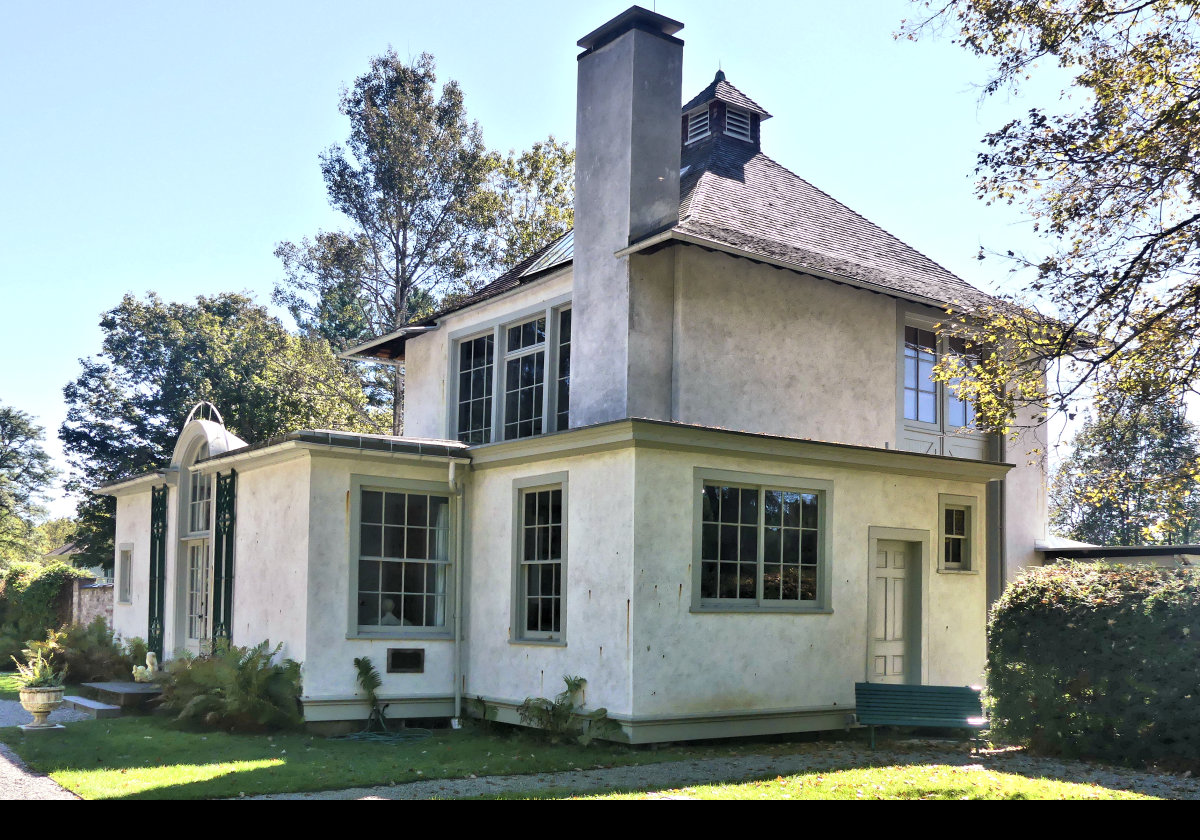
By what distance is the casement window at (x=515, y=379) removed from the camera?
51.2 feet

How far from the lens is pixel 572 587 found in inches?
512

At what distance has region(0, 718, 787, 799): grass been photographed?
32.2 feet

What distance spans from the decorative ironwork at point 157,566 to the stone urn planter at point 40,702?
532cm

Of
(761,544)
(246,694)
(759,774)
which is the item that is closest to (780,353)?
(761,544)

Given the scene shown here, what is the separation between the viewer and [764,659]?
1304 cm

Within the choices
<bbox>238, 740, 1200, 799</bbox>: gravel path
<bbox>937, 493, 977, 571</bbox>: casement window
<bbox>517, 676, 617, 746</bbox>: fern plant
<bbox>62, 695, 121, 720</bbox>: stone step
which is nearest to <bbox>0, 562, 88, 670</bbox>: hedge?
<bbox>62, 695, 121, 720</bbox>: stone step

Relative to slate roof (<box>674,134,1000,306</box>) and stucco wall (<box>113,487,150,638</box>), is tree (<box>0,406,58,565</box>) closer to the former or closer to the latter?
stucco wall (<box>113,487,150,638</box>)

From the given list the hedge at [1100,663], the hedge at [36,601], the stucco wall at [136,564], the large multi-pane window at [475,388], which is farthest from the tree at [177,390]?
the hedge at [1100,663]

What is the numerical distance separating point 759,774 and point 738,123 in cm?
1158

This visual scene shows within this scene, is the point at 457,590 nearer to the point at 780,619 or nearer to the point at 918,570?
the point at 780,619

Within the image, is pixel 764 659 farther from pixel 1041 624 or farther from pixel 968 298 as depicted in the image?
pixel 968 298

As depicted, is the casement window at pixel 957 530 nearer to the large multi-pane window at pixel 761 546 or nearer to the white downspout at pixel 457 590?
the large multi-pane window at pixel 761 546
